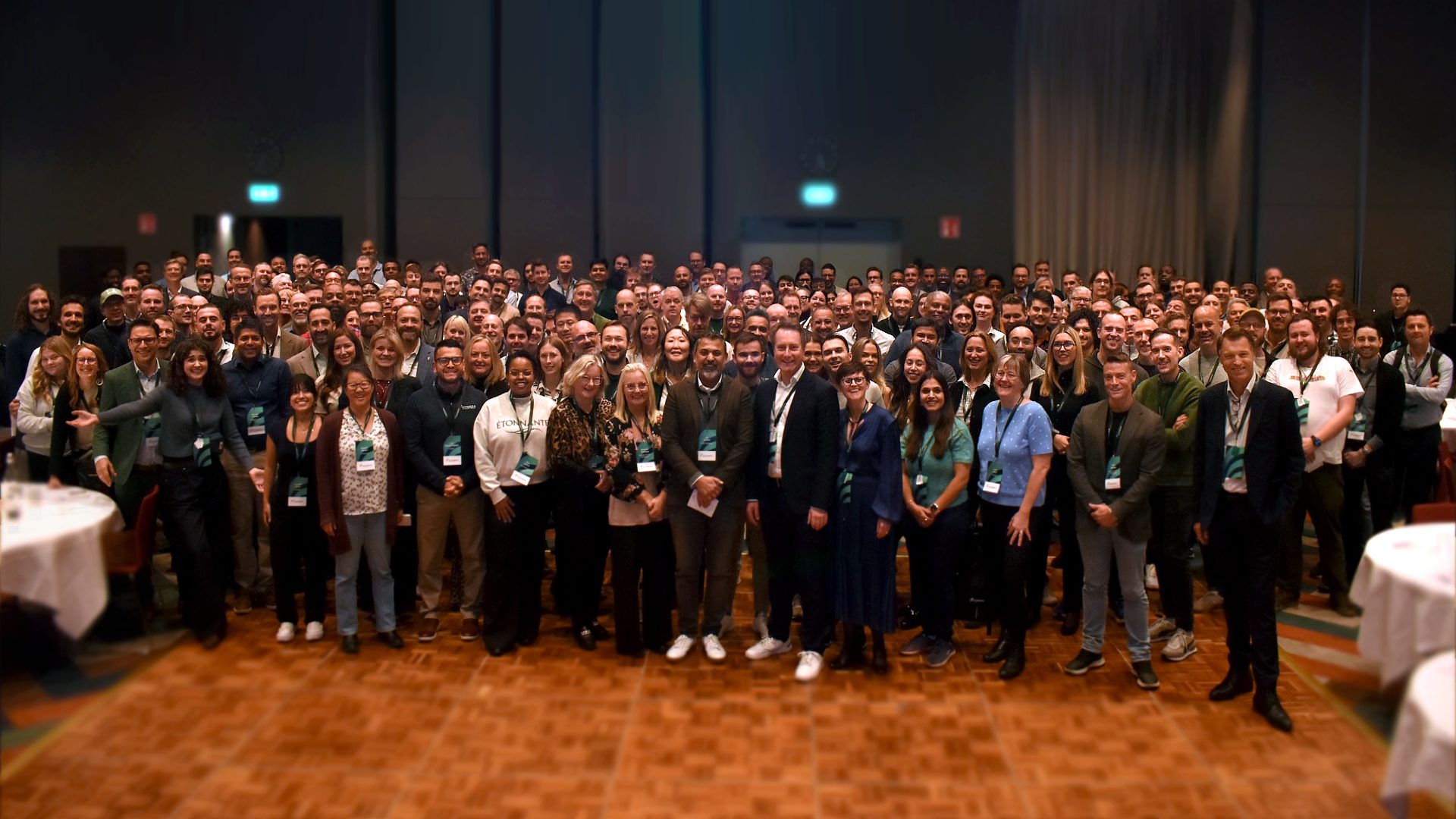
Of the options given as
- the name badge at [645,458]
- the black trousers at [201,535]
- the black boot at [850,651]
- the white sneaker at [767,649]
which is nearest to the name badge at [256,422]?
the black trousers at [201,535]

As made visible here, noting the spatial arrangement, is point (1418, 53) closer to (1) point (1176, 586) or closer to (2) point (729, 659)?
(1) point (1176, 586)

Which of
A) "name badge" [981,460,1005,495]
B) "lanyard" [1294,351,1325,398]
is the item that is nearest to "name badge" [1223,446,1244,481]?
"name badge" [981,460,1005,495]

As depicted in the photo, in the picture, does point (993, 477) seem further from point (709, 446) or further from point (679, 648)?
point (679, 648)

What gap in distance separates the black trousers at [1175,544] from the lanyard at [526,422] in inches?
121

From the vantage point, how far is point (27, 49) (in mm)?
13594

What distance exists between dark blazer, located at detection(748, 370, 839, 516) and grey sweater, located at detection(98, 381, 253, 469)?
2.94 meters

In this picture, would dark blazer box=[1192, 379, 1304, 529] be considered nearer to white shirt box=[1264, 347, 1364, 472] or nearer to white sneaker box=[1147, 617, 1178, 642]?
white shirt box=[1264, 347, 1364, 472]

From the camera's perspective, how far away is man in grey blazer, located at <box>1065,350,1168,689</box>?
16.5 ft

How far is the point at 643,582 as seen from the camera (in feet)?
18.6

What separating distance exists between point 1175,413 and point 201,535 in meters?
4.89

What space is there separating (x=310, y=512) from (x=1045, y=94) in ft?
36.8

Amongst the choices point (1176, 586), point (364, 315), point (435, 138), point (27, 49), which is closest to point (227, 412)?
point (364, 315)

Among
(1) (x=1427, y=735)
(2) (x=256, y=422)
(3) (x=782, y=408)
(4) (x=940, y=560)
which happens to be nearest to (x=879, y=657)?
(4) (x=940, y=560)

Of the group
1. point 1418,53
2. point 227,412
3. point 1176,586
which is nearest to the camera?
point 1176,586
